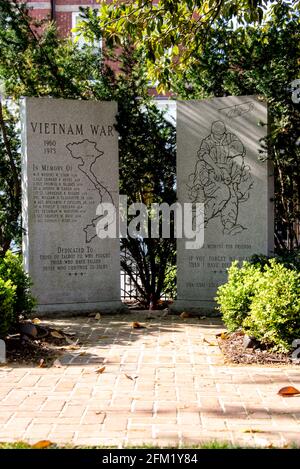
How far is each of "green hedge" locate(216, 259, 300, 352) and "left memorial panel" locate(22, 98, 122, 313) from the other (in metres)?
2.63

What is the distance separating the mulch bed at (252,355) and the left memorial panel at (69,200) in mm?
2971

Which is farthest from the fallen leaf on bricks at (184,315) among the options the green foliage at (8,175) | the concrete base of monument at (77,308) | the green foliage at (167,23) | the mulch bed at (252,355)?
the green foliage at (167,23)

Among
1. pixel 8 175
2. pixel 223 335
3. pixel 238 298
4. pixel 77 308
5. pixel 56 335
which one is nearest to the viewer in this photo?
pixel 238 298

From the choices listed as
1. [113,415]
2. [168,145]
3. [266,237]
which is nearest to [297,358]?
[113,415]

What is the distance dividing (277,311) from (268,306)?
11 cm

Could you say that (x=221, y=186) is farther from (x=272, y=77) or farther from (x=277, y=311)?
(x=277, y=311)

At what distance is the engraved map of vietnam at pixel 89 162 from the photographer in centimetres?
879

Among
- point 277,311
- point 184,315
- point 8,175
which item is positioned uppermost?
point 8,175

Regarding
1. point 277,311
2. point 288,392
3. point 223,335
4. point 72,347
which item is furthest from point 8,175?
point 288,392

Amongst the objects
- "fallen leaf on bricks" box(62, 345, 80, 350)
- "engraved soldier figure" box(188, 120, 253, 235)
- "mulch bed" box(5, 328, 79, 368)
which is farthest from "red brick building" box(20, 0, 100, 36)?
"fallen leaf on bricks" box(62, 345, 80, 350)

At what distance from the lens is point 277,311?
5836 mm

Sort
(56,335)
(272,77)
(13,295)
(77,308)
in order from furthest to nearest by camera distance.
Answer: (77,308) → (272,77) → (56,335) → (13,295)

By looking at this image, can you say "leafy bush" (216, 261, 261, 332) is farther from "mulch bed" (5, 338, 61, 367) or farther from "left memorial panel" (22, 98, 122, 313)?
"left memorial panel" (22, 98, 122, 313)

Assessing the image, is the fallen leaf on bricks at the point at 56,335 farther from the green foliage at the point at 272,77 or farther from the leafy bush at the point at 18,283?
the green foliage at the point at 272,77
